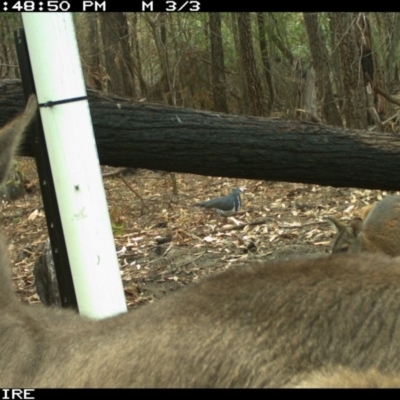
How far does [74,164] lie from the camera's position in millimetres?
4793

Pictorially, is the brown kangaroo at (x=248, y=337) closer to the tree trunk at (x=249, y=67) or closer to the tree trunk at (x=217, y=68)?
the tree trunk at (x=249, y=67)

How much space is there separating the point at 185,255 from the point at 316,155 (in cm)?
339

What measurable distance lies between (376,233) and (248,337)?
253 inches

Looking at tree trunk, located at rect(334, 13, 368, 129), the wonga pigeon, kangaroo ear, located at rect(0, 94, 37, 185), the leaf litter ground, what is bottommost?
the leaf litter ground

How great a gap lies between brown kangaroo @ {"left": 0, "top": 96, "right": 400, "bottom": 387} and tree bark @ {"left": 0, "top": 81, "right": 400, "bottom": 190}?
365cm

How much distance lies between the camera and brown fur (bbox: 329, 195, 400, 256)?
860cm

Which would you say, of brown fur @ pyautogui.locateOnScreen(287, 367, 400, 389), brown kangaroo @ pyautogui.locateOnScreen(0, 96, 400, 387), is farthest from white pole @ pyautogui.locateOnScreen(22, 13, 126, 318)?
brown fur @ pyautogui.locateOnScreen(287, 367, 400, 389)

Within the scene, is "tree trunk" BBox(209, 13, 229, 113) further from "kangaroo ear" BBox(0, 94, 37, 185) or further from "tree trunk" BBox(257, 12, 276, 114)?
"kangaroo ear" BBox(0, 94, 37, 185)

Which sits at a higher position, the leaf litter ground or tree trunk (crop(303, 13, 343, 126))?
tree trunk (crop(303, 13, 343, 126))

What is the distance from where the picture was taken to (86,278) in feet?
15.6

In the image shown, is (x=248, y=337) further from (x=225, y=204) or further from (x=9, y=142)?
(x=225, y=204)

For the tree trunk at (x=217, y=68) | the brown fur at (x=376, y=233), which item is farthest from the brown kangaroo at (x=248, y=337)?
the tree trunk at (x=217, y=68)

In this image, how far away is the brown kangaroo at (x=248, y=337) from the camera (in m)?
2.46
